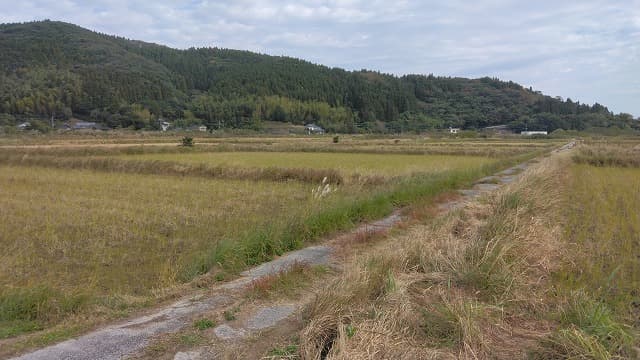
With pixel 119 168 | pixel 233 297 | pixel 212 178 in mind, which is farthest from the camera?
pixel 119 168

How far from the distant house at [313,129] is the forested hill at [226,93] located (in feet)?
6.14

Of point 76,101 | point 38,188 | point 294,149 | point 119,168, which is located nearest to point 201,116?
point 76,101

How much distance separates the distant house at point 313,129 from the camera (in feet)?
286

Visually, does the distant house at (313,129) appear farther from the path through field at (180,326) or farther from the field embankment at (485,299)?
the path through field at (180,326)

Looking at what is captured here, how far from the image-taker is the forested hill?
7981cm

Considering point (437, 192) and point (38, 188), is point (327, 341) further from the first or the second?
point (38, 188)

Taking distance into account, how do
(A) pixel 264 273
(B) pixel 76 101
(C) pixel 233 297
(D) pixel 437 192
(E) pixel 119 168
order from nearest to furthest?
(C) pixel 233 297 → (A) pixel 264 273 → (D) pixel 437 192 → (E) pixel 119 168 → (B) pixel 76 101

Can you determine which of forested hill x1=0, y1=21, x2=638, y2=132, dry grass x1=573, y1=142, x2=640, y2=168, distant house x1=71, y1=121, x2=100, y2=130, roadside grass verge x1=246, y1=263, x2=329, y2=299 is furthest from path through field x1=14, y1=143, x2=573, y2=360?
forested hill x1=0, y1=21, x2=638, y2=132

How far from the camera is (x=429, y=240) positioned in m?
6.11

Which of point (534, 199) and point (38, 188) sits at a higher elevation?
point (534, 199)

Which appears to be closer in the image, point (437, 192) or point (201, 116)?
point (437, 192)

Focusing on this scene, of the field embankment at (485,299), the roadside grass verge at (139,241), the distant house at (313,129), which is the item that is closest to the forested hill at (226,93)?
the distant house at (313,129)

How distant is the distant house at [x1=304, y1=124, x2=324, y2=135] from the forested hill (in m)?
1.87

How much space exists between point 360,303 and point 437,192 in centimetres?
947
